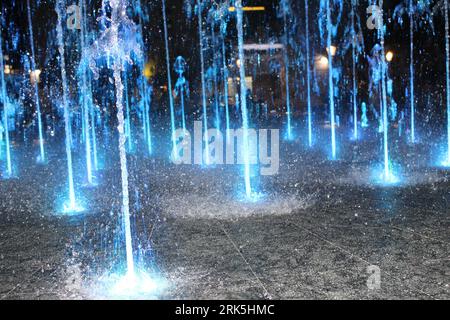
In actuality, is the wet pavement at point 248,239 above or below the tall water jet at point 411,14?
below

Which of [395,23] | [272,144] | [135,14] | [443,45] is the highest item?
[135,14]

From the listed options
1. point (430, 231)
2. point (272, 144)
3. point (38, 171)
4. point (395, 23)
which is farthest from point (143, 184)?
point (395, 23)

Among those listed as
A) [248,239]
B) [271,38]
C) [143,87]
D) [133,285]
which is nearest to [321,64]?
[271,38]

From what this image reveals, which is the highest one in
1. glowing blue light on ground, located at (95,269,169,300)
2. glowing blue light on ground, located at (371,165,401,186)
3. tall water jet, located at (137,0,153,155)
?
tall water jet, located at (137,0,153,155)

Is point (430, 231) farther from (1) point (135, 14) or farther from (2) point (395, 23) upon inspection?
(1) point (135, 14)

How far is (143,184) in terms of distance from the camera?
905 cm

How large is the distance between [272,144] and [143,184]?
7.73m

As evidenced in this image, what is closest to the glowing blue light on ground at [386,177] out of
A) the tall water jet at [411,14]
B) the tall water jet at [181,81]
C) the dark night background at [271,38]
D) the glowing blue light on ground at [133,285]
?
the glowing blue light on ground at [133,285]

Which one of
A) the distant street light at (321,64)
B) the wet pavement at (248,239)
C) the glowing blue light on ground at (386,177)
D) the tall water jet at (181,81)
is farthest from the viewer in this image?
the tall water jet at (181,81)

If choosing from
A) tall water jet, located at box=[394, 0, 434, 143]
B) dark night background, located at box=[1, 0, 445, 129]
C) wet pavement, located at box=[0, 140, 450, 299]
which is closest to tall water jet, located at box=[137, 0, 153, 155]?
dark night background, located at box=[1, 0, 445, 129]

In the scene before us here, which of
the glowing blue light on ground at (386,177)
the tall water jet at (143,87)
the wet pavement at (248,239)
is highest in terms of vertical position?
the tall water jet at (143,87)

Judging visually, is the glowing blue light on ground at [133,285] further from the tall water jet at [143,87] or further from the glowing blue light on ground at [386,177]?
the tall water jet at [143,87]

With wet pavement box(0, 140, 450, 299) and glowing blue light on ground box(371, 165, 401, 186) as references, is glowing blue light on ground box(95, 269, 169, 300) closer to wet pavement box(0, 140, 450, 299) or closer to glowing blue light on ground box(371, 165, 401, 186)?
wet pavement box(0, 140, 450, 299)
